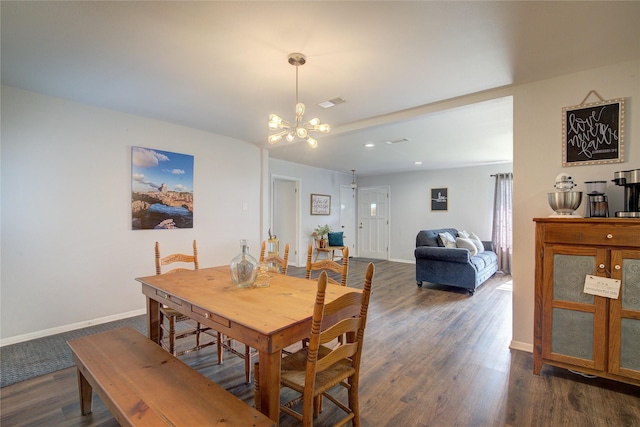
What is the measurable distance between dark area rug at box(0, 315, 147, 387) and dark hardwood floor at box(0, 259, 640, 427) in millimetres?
119

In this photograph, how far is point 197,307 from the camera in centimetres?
160

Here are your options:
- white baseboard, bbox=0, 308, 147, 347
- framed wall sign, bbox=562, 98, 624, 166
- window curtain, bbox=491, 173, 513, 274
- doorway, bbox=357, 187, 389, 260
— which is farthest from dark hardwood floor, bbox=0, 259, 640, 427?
doorway, bbox=357, 187, 389, 260

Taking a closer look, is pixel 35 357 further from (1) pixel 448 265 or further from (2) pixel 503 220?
(2) pixel 503 220

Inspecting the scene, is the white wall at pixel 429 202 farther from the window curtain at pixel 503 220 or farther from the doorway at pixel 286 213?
the doorway at pixel 286 213

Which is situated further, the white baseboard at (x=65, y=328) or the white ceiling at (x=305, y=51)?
the white baseboard at (x=65, y=328)

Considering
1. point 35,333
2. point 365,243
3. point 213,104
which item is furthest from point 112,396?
point 365,243

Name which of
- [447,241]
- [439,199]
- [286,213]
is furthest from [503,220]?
[286,213]

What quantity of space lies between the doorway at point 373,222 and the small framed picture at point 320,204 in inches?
54.1

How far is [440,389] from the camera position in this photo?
2.04m

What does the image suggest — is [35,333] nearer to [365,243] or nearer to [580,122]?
[580,122]

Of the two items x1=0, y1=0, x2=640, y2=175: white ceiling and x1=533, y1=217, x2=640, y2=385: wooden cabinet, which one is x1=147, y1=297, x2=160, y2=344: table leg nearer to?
x1=0, y1=0, x2=640, y2=175: white ceiling

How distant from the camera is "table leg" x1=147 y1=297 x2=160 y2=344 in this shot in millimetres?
2275

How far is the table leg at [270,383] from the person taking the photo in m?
1.27

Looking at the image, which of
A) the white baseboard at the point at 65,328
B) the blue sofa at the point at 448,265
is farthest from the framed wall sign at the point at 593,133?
the white baseboard at the point at 65,328
